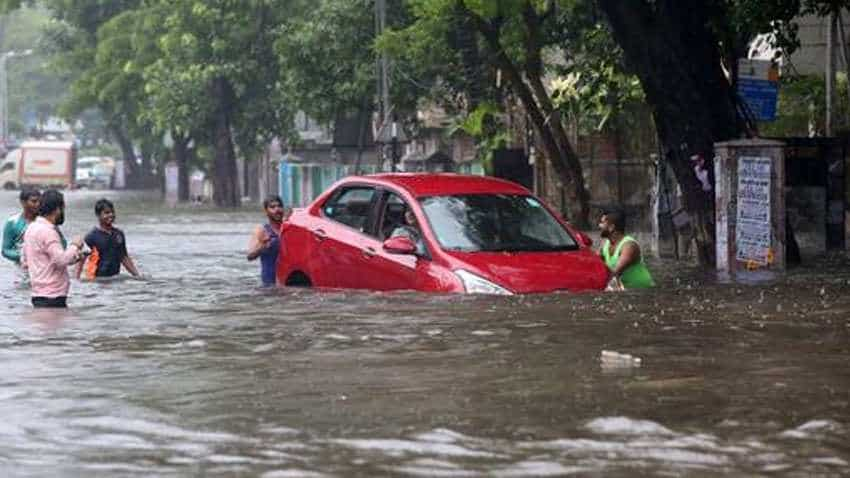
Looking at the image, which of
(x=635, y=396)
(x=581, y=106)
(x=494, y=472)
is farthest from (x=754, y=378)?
(x=581, y=106)

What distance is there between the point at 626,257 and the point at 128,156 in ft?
254

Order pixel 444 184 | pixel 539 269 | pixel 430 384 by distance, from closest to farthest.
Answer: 1. pixel 430 384
2. pixel 539 269
3. pixel 444 184

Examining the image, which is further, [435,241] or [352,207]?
[352,207]

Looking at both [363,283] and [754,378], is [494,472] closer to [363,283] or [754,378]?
[754,378]

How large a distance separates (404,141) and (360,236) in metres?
31.9

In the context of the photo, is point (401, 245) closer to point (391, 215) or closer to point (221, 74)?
point (391, 215)

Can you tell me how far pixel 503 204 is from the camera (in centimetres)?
1661

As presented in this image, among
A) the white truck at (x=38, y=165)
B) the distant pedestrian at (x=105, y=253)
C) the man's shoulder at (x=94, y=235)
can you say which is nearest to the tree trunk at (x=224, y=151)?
the white truck at (x=38, y=165)

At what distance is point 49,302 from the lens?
1612cm

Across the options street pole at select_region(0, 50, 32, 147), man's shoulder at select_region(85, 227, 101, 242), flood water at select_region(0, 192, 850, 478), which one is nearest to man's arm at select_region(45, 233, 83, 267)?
flood water at select_region(0, 192, 850, 478)

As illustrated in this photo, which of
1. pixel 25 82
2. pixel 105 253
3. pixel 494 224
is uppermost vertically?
pixel 25 82

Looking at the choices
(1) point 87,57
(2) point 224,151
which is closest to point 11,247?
(2) point 224,151

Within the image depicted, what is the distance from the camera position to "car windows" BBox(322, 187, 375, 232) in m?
16.9

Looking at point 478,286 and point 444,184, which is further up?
point 444,184
